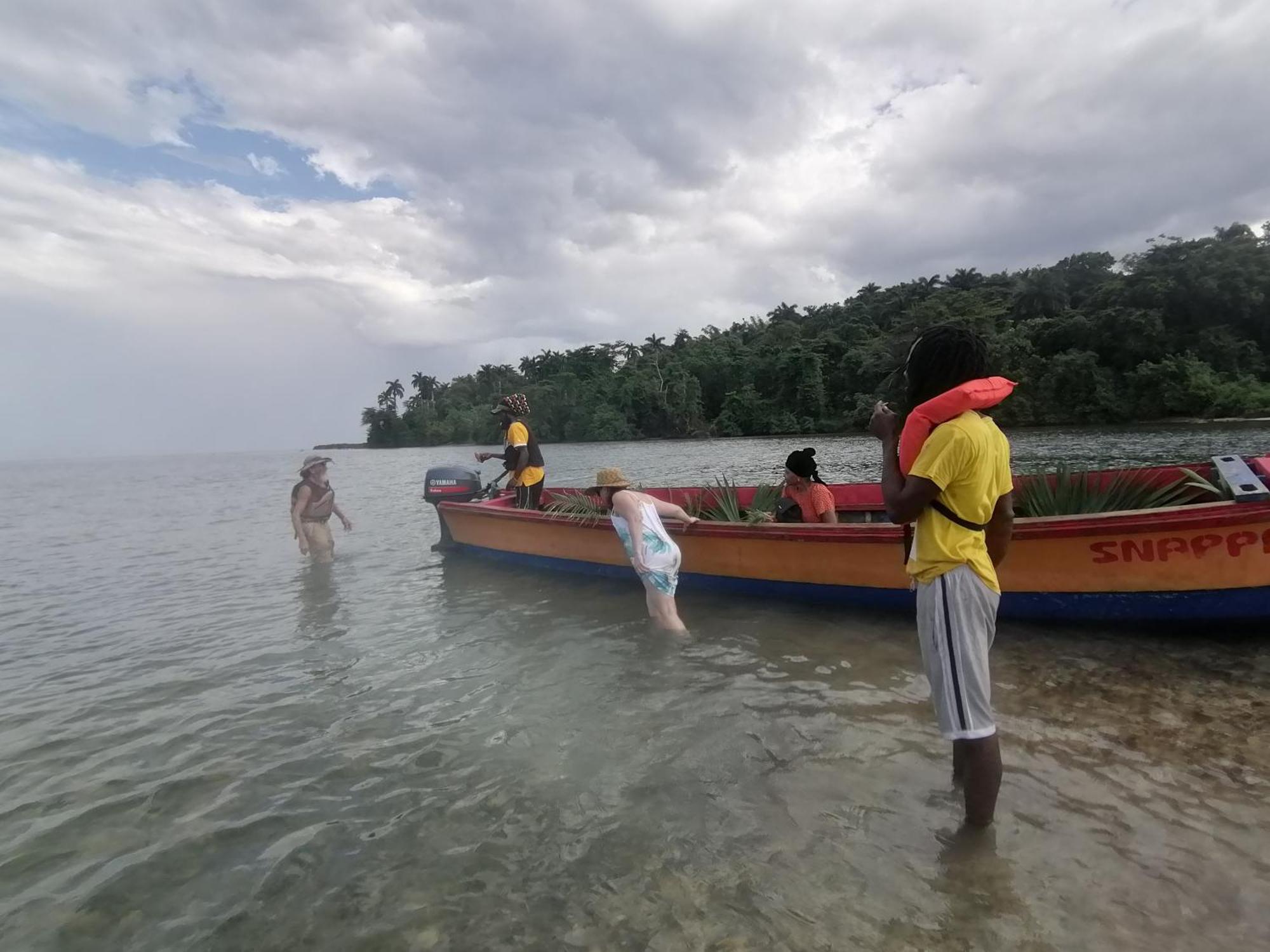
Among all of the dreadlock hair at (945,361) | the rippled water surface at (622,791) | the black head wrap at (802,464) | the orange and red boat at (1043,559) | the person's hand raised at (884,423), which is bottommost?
the rippled water surface at (622,791)

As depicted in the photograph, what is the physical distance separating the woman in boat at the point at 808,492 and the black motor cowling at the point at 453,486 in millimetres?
5981

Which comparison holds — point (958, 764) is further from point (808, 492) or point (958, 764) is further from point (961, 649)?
point (808, 492)

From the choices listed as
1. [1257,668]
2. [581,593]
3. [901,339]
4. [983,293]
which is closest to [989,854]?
[1257,668]

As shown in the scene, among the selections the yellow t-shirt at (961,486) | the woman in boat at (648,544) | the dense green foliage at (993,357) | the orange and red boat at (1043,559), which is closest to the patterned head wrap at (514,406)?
the orange and red boat at (1043,559)

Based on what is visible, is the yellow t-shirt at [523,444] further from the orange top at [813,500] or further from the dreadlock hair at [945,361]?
the dreadlock hair at [945,361]

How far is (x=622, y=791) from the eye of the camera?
3652mm

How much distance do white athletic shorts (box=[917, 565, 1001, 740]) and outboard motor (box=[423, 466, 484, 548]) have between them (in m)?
9.35

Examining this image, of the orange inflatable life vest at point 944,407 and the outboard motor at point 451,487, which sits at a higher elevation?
the orange inflatable life vest at point 944,407

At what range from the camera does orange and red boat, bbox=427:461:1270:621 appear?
4.67 metres

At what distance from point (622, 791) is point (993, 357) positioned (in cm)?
4450

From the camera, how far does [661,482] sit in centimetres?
2342

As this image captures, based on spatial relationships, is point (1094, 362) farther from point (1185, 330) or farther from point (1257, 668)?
point (1257, 668)

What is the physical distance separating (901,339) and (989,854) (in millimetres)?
55917

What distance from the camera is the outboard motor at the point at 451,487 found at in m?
11.2
